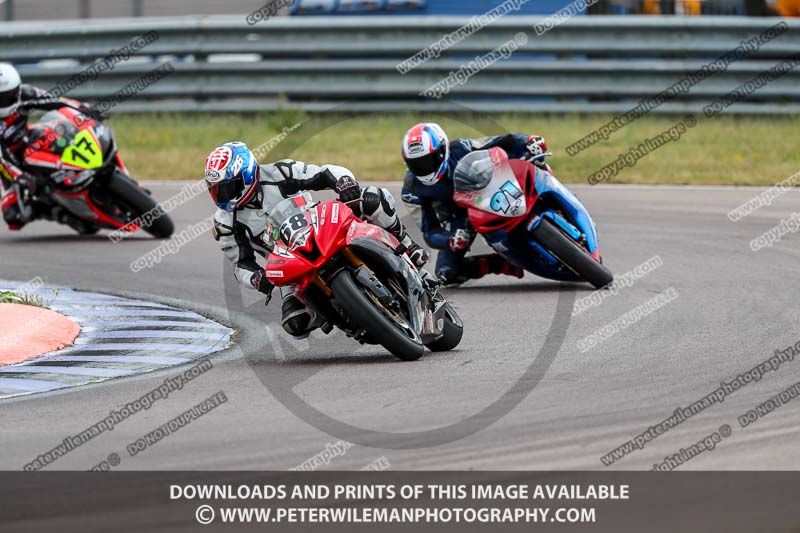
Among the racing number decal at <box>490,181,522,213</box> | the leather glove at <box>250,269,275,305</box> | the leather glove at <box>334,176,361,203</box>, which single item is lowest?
the racing number decal at <box>490,181,522,213</box>

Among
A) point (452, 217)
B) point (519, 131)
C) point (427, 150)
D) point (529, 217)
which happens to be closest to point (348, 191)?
point (427, 150)

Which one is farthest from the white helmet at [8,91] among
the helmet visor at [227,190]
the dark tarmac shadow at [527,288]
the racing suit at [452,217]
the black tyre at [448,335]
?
the black tyre at [448,335]

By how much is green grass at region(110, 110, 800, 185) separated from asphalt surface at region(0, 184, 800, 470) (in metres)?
5.83

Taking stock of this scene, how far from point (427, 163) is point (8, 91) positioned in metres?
5.70

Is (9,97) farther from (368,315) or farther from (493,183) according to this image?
(368,315)

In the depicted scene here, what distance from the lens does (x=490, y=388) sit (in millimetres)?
7750

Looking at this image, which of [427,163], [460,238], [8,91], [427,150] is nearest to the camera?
[427,150]

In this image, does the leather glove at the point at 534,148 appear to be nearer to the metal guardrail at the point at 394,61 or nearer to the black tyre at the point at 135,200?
the black tyre at the point at 135,200

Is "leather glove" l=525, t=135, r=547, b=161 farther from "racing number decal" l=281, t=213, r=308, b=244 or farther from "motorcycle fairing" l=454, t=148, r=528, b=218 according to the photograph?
"racing number decal" l=281, t=213, r=308, b=244

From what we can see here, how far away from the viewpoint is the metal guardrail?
20297 mm

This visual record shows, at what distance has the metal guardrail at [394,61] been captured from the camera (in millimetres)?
20297

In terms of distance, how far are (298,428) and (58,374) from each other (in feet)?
7.51

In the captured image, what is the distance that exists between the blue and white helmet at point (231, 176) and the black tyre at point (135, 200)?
19.0 ft

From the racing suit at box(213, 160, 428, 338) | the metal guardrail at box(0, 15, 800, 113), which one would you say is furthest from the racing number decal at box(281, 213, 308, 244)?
the metal guardrail at box(0, 15, 800, 113)
